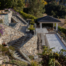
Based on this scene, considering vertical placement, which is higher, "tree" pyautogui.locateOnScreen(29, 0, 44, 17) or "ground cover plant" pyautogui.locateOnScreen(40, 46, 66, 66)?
"tree" pyautogui.locateOnScreen(29, 0, 44, 17)

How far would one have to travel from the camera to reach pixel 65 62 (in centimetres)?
573

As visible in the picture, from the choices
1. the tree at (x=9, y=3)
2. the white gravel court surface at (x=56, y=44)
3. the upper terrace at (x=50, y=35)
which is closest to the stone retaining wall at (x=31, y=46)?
the upper terrace at (x=50, y=35)

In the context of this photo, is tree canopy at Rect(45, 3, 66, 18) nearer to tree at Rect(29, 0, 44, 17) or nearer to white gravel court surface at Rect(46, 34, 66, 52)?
tree at Rect(29, 0, 44, 17)

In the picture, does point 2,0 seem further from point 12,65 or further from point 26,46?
point 12,65

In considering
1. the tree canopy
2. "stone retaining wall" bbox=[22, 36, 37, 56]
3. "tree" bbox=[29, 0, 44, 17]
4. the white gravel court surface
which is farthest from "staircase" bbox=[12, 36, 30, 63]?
the tree canopy

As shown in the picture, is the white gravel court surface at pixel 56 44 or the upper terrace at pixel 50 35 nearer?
the white gravel court surface at pixel 56 44

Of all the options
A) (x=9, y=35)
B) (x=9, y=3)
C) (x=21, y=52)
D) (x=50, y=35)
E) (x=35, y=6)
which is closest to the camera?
(x=21, y=52)

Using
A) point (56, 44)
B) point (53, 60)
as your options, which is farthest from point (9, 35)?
point (53, 60)

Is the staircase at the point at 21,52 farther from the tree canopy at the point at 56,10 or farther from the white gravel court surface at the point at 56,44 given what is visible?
the tree canopy at the point at 56,10

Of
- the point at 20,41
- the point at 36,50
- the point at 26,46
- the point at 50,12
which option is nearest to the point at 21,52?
the point at 26,46

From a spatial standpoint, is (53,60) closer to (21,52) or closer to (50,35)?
(21,52)

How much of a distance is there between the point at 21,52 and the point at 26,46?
1.40 metres

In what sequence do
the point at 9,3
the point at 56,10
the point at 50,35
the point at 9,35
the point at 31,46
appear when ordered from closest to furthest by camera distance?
1. the point at 9,35
2. the point at 31,46
3. the point at 50,35
4. the point at 9,3
5. the point at 56,10

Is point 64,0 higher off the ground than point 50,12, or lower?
higher
